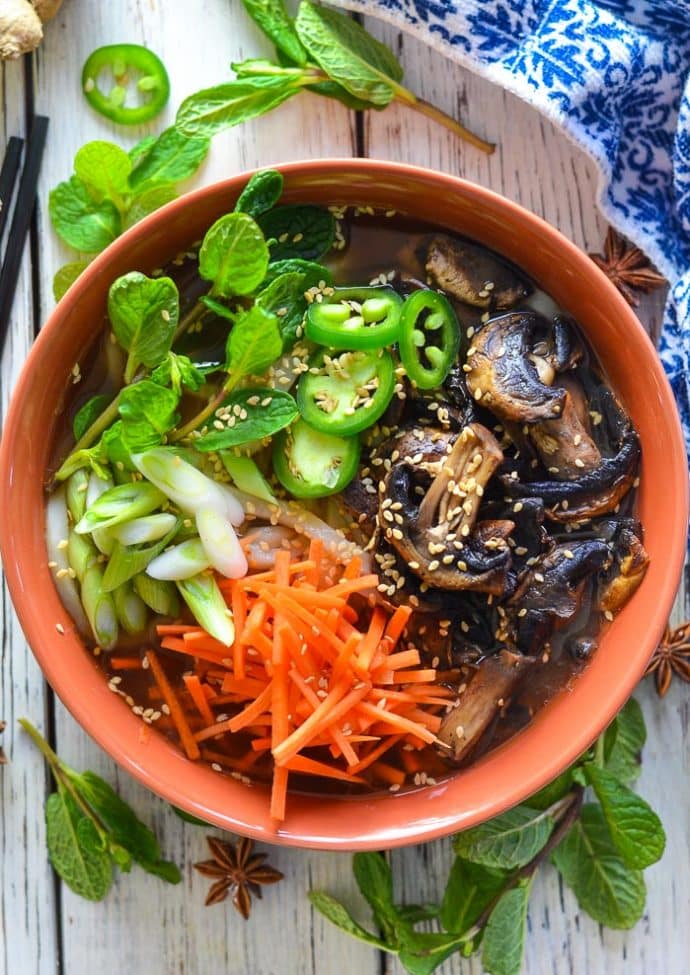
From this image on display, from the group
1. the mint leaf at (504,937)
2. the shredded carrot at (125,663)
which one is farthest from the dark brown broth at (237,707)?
the mint leaf at (504,937)

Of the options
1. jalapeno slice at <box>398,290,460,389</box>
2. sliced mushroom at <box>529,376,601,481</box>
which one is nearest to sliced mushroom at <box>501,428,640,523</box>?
sliced mushroom at <box>529,376,601,481</box>

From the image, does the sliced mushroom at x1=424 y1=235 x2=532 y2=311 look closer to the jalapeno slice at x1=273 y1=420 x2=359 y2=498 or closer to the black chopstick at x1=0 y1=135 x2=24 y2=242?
the jalapeno slice at x1=273 y1=420 x2=359 y2=498

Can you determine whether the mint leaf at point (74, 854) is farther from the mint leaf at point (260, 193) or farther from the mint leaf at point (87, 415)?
the mint leaf at point (260, 193)

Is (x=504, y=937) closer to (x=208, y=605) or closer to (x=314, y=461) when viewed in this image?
(x=208, y=605)

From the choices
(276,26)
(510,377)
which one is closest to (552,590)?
(510,377)

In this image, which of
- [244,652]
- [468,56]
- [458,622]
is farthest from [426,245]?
[244,652]

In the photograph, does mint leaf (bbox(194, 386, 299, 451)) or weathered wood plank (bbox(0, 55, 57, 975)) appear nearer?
mint leaf (bbox(194, 386, 299, 451))
